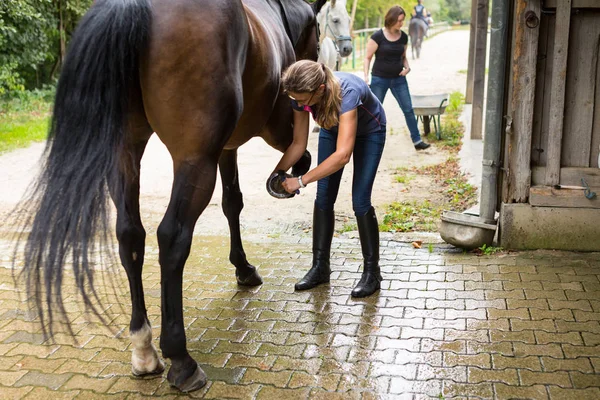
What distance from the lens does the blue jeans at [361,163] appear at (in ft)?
12.8

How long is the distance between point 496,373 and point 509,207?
77.5 inches

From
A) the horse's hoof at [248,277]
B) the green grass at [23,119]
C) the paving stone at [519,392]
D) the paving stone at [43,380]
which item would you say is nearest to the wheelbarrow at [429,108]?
the green grass at [23,119]

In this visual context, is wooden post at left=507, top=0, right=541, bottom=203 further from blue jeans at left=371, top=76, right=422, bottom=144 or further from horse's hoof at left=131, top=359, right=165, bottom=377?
blue jeans at left=371, top=76, right=422, bottom=144

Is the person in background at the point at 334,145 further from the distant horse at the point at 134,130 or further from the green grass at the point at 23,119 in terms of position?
the green grass at the point at 23,119

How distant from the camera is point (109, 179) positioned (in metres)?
2.60

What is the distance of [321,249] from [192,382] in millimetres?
1509

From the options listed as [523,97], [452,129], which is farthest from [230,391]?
[452,129]

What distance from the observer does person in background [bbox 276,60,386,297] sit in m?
3.46

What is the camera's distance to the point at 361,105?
376 cm

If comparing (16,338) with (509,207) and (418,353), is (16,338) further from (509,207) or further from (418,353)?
(509,207)

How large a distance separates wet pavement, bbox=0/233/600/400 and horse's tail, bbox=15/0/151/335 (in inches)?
9.6

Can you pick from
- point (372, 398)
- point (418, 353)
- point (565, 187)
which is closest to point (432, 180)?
point (565, 187)

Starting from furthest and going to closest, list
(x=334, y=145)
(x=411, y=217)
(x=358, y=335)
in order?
(x=411, y=217), (x=334, y=145), (x=358, y=335)

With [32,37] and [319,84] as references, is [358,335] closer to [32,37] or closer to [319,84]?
[319,84]
